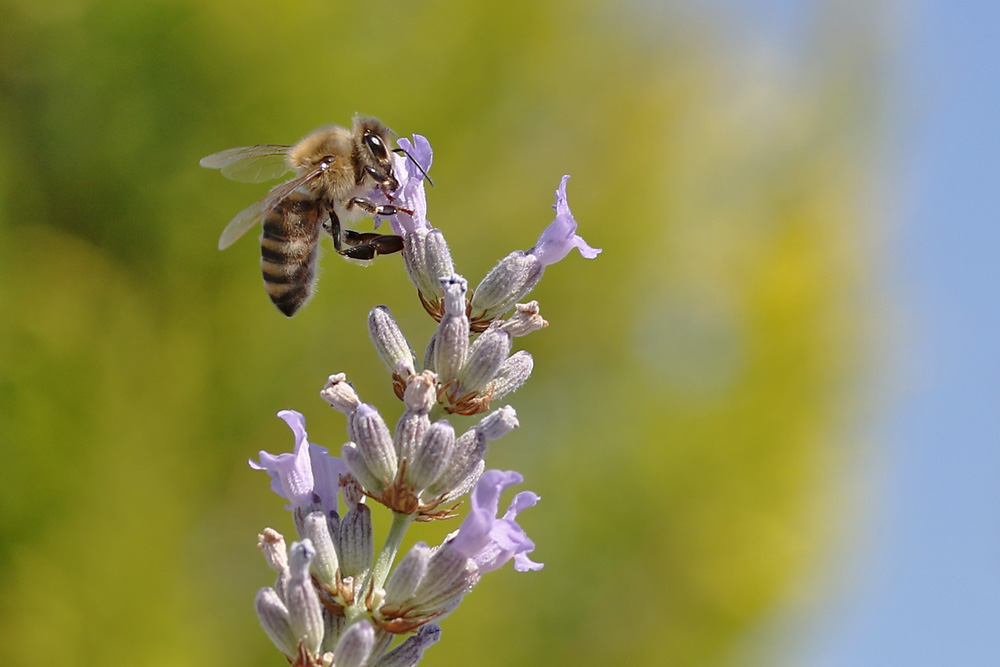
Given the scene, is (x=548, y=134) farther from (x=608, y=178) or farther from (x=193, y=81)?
(x=193, y=81)

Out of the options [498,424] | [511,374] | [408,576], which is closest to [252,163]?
[511,374]

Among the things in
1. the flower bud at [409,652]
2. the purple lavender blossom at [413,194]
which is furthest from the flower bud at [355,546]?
the purple lavender blossom at [413,194]

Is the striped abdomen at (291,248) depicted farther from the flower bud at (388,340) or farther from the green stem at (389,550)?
the green stem at (389,550)

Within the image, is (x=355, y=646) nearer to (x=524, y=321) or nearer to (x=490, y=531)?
(x=490, y=531)

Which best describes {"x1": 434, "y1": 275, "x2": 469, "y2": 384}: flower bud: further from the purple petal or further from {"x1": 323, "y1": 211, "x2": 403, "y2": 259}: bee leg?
{"x1": 323, "y1": 211, "x2": 403, "y2": 259}: bee leg

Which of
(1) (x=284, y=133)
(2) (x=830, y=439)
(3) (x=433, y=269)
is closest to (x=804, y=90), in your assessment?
(2) (x=830, y=439)

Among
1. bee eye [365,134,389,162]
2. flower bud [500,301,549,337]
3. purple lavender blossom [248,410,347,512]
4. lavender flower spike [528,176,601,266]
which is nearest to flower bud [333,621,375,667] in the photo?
purple lavender blossom [248,410,347,512]
